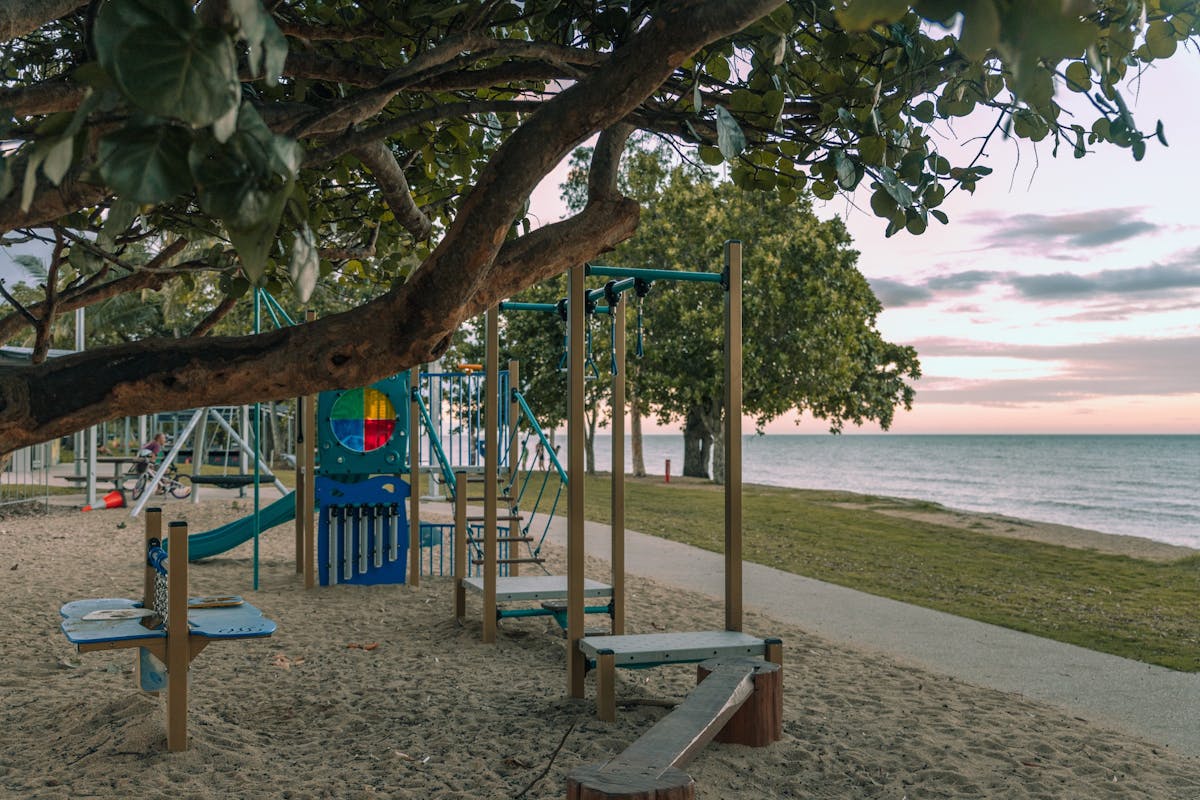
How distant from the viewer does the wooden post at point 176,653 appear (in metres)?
4.29

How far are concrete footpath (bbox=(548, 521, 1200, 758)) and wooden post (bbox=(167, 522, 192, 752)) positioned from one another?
4.35m

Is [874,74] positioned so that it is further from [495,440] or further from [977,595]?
[977,595]

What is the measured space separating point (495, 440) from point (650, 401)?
21.6m

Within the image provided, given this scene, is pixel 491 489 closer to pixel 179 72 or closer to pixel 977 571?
pixel 179 72

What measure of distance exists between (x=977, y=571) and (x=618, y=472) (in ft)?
28.0

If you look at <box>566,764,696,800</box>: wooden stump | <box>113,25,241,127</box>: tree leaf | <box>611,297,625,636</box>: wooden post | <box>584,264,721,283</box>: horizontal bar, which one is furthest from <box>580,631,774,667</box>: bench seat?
<box>113,25,241,127</box>: tree leaf

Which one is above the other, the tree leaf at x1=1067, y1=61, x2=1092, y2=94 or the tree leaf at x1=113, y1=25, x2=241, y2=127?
the tree leaf at x1=1067, y1=61, x2=1092, y2=94

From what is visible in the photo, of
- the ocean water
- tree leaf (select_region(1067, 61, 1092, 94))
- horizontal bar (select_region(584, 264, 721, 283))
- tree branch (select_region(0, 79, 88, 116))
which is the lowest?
the ocean water

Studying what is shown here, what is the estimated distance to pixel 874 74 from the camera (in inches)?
141

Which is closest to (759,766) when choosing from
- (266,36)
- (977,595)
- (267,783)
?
(267,783)

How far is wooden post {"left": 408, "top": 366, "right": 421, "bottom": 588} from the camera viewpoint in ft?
29.1

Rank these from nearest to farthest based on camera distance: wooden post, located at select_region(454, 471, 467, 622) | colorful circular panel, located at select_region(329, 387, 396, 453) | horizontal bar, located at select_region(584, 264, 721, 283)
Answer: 1. horizontal bar, located at select_region(584, 264, 721, 283)
2. wooden post, located at select_region(454, 471, 467, 622)
3. colorful circular panel, located at select_region(329, 387, 396, 453)

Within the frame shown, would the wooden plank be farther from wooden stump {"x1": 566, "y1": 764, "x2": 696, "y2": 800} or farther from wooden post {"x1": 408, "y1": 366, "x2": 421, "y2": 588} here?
wooden post {"x1": 408, "y1": 366, "x2": 421, "y2": 588}

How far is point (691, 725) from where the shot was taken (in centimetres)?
375
